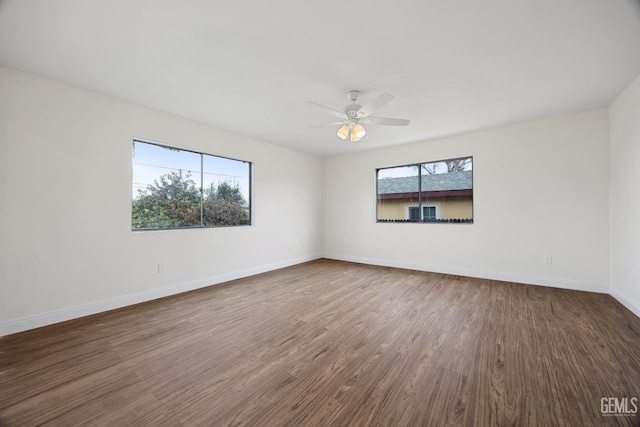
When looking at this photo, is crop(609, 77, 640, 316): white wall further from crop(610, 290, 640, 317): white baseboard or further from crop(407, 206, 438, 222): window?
crop(407, 206, 438, 222): window

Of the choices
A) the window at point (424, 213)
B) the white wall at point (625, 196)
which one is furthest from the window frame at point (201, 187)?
the white wall at point (625, 196)

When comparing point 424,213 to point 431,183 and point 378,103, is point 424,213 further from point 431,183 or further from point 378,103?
point 378,103

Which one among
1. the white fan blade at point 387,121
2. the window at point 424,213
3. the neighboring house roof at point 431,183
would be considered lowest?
the window at point 424,213

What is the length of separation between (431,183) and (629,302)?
9.99ft

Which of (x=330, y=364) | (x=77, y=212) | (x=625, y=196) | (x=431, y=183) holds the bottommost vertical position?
(x=330, y=364)

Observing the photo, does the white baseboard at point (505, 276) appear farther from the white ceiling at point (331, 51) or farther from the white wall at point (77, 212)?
the white wall at point (77, 212)

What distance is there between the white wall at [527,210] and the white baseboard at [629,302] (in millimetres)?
350

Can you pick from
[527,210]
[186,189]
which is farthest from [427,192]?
[186,189]

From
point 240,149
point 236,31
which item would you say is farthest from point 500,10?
point 240,149

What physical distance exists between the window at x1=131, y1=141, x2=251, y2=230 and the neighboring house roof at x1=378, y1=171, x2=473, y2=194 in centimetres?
306

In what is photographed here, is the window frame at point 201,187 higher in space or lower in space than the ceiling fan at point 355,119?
lower

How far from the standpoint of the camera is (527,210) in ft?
13.1

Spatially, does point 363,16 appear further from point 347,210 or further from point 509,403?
point 347,210

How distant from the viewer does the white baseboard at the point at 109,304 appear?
248 centimetres
